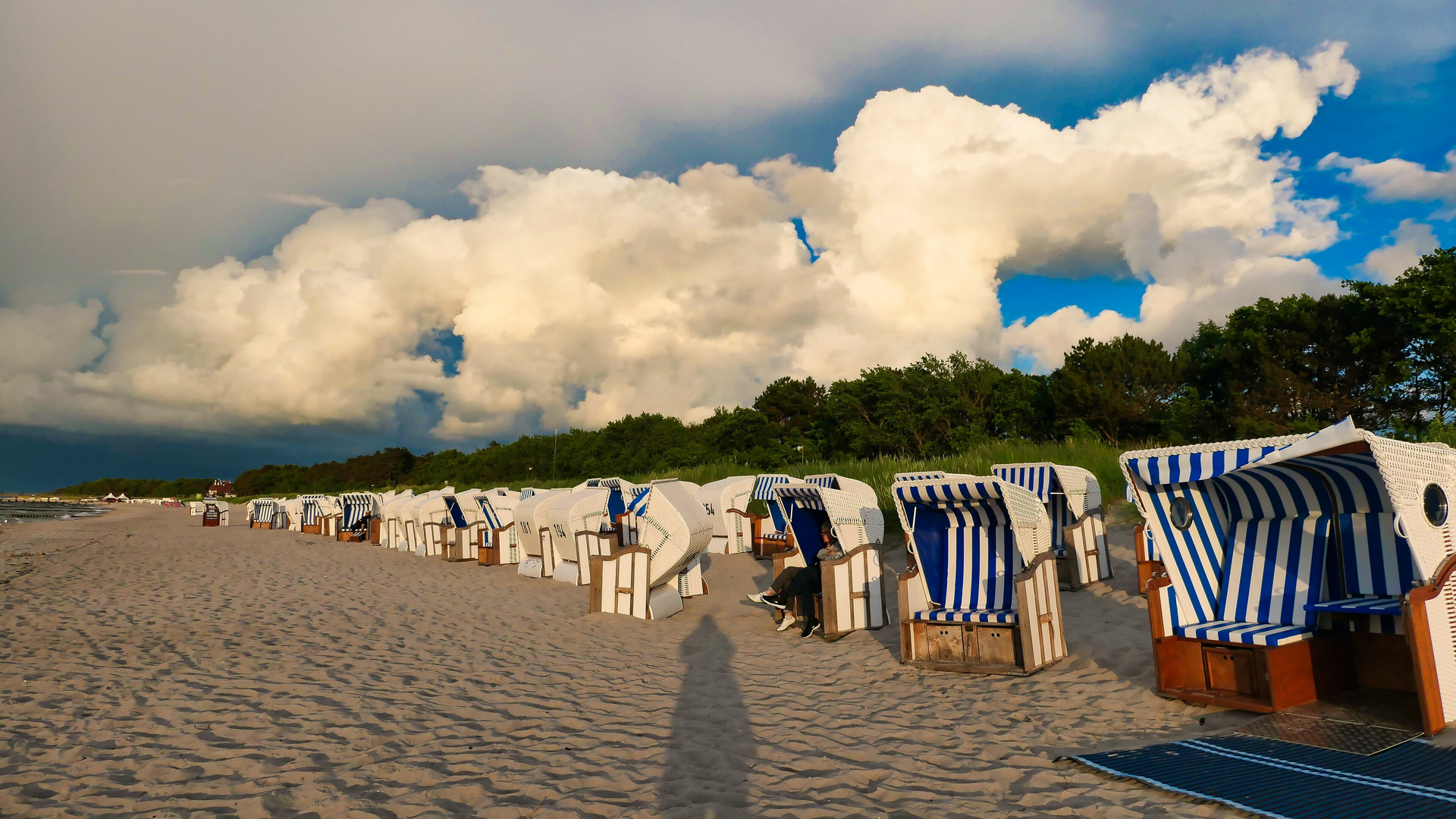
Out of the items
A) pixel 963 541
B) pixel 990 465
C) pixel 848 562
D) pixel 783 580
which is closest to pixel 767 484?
pixel 990 465

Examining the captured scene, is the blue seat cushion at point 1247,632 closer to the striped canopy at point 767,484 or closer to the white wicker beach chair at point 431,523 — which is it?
the striped canopy at point 767,484

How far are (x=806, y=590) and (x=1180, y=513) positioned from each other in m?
4.52

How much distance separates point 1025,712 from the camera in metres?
5.28

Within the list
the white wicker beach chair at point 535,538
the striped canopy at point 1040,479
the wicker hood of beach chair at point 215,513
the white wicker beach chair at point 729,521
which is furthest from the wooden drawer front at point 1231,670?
the wicker hood of beach chair at point 215,513

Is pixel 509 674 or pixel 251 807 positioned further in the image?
pixel 509 674

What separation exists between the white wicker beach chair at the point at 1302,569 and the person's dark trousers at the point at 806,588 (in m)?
4.23

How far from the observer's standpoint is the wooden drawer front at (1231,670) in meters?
4.79

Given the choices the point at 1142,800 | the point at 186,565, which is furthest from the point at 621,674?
the point at 186,565

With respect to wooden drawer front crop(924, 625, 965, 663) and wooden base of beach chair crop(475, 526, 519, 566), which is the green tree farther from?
wooden drawer front crop(924, 625, 965, 663)

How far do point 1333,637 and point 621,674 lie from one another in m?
5.94

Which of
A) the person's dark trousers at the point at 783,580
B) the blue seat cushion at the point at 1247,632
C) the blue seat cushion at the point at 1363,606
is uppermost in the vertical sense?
the blue seat cushion at the point at 1363,606

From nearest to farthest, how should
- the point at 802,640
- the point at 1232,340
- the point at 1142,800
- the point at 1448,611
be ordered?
the point at 1142,800 < the point at 1448,611 < the point at 802,640 < the point at 1232,340

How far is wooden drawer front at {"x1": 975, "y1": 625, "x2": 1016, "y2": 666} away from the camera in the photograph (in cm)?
643

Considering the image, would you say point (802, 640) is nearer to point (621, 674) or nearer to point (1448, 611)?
point (621, 674)
